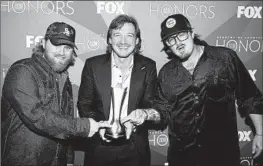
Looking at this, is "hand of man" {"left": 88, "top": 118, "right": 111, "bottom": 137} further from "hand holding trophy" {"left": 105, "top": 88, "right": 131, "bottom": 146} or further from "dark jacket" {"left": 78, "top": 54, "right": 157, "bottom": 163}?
"dark jacket" {"left": 78, "top": 54, "right": 157, "bottom": 163}

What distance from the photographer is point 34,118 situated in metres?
1.69

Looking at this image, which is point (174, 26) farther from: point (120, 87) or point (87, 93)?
point (87, 93)

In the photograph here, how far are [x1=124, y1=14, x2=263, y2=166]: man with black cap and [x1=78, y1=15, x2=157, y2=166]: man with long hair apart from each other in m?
0.27

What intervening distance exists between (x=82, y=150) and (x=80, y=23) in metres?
1.49

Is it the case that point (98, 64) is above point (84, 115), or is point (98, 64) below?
above

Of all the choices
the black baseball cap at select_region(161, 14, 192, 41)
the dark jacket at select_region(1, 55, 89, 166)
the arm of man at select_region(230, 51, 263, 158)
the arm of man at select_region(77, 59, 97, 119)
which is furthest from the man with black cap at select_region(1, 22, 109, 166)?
the arm of man at select_region(230, 51, 263, 158)

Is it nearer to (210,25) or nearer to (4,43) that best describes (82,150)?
(4,43)

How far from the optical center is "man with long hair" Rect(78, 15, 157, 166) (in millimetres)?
2236

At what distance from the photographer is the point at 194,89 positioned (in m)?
2.19

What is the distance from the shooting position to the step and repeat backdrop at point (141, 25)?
8.72 feet

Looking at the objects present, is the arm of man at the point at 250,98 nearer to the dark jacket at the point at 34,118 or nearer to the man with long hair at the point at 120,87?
the man with long hair at the point at 120,87

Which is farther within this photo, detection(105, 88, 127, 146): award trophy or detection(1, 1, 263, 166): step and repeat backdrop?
detection(1, 1, 263, 166): step and repeat backdrop

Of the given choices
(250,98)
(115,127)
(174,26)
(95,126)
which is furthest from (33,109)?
(250,98)

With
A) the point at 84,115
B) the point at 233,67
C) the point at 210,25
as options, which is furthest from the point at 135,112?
the point at 210,25
